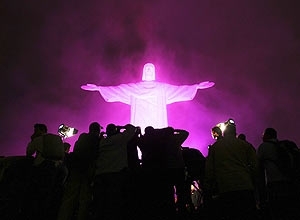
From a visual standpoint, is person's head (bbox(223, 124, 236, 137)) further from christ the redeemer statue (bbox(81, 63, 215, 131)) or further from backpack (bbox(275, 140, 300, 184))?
christ the redeemer statue (bbox(81, 63, 215, 131))

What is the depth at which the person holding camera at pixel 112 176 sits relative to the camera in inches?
219

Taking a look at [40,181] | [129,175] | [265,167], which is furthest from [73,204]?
[265,167]

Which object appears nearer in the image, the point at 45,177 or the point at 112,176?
the point at 112,176

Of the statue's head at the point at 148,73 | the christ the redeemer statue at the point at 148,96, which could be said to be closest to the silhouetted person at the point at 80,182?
the christ the redeemer statue at the point at 148,96

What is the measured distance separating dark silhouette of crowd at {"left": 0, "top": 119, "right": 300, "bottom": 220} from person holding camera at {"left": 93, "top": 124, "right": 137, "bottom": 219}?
15mm

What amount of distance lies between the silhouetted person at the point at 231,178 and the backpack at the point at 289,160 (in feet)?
1.67

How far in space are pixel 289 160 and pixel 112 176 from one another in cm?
281

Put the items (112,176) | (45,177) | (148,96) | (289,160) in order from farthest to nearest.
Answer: (148,96), (45,177), (112,176), (289,160)

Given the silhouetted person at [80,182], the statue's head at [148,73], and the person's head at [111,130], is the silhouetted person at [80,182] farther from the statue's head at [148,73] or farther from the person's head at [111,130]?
the statue's head at [148,73]

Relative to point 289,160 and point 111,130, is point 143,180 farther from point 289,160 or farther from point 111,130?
point 289,160

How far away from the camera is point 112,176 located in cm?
577

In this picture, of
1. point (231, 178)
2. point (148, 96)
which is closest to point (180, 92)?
point (148, 96)

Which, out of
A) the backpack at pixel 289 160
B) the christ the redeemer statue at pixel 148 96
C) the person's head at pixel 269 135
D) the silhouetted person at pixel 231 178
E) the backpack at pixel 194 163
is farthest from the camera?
the christ the redeemer statue at pixel 148 96

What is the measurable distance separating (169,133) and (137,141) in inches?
22.1
